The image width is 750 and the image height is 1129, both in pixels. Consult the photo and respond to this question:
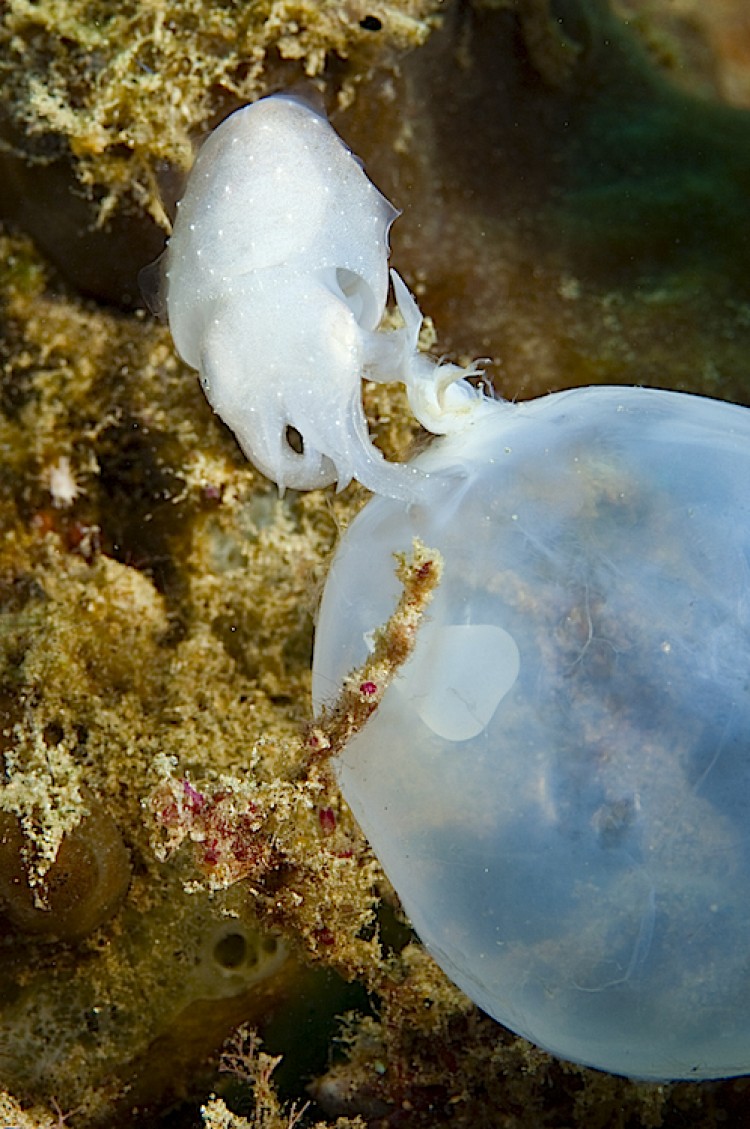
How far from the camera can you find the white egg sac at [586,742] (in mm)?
2232

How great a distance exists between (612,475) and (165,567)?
6.29 feet

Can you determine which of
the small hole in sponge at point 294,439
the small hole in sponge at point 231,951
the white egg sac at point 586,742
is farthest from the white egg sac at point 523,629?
the small hole in sponge at point 231,951

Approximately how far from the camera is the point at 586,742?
226cm

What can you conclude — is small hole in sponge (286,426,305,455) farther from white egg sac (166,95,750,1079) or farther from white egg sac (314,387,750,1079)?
white egg sac (314,387,750,1079)

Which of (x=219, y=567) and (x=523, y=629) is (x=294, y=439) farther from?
(x=523, y=629)

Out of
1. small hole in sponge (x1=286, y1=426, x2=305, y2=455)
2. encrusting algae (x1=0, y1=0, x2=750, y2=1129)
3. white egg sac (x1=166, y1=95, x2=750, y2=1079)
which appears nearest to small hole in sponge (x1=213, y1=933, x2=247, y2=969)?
encrusting algae (x1=0, y1=0, x2=750, y2=1129)

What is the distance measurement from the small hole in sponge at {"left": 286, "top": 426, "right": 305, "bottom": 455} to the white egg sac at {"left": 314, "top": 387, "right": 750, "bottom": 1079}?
2.49 feet

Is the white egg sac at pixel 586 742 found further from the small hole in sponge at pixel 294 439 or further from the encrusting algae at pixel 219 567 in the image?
the small hole in sponge at pixel 294 439

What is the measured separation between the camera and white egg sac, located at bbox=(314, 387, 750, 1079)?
223 centimetres

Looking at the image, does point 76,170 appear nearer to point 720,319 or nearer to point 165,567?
point 165,567

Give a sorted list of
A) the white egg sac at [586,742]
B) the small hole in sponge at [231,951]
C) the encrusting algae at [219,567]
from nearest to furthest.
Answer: the white egg sac at [586,742]
the encrusting algae at [219,567]
the small hole in sponge at [231,951]

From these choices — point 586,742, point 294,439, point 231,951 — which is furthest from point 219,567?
point 586,742

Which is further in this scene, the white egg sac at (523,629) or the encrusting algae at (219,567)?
the encrusting algae at (219,567)

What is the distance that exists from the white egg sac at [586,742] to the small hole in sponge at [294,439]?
2.49 feet
